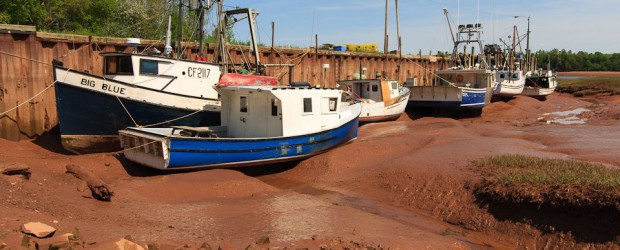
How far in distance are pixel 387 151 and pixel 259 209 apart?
22.1ft

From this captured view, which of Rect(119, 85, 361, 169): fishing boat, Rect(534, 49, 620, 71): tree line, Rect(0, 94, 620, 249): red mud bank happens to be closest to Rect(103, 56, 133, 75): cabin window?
Rect(119, 85, 361, 169): fishing boat

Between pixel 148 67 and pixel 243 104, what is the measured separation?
324 cm

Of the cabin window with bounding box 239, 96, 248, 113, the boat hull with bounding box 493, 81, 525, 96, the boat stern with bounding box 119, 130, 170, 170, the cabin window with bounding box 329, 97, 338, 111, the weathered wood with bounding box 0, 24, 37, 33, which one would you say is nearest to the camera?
the boat stern with bounding box 119, 130, 170, 170

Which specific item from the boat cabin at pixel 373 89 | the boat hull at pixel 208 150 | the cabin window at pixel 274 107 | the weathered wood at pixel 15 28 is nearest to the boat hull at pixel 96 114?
the boat hull at pixel 208 150

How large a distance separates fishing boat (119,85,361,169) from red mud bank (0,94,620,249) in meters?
0.42

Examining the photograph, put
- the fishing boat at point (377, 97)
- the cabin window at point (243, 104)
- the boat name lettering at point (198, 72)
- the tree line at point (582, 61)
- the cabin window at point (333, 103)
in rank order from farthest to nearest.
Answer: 1. the tree line at point (582, 61)
2. the fishing boat at point (377, 97)
3. the boat name lettering at point (198, 72)
4. the cabin window at point (333, 103)
5. the cabin window at point (243, 104)

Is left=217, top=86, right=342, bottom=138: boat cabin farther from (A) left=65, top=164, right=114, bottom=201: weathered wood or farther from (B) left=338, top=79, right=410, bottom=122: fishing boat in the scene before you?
(B) left=338, top=79, right=410, bottom=122: fishing boat

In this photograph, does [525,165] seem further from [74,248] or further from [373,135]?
[74,248]

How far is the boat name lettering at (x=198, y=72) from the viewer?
645 inches

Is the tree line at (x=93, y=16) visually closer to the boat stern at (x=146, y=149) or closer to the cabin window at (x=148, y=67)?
the cabin window at (x=148, y=67)

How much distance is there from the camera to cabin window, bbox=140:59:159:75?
15.5 m

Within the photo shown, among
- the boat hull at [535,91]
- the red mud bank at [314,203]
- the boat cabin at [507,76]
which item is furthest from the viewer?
→ the boat hull at [535,91]

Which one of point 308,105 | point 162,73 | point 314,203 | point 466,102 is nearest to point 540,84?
point 466,102

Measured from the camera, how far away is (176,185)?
1186 cm
